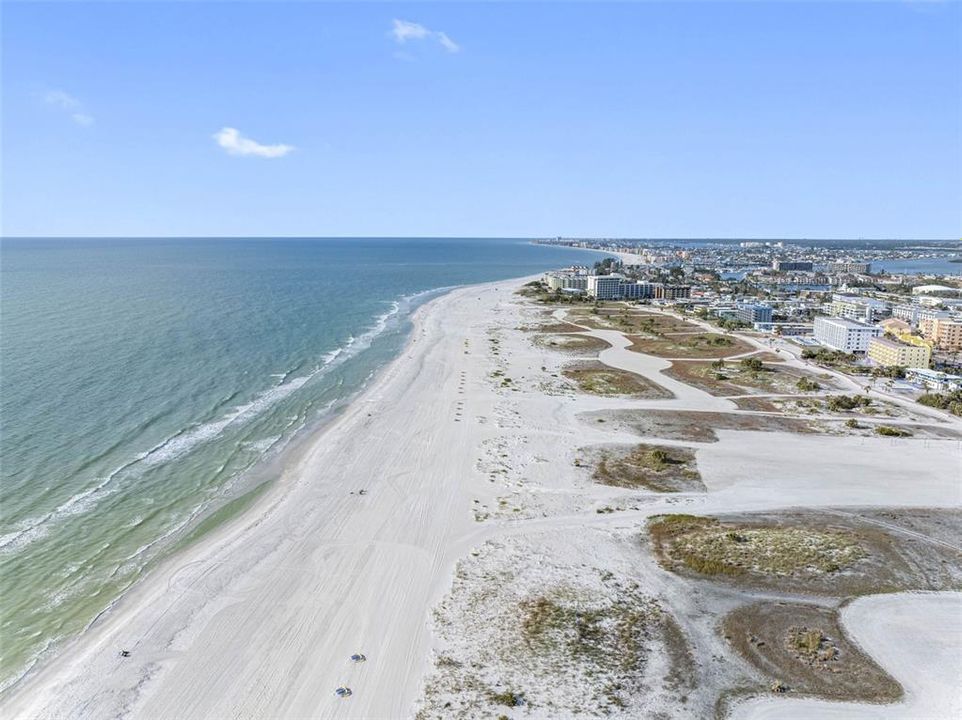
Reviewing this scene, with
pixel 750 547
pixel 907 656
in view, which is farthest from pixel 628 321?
pixel 907 656

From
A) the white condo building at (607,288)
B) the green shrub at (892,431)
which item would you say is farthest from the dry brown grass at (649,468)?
the white condo building at (607,288)

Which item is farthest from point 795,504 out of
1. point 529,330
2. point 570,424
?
point 529,330

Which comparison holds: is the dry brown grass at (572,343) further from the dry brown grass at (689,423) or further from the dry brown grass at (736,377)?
the dry brown grass at (689,423)

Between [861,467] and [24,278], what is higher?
[24,278]

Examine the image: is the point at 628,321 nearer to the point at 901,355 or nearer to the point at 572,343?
the point at 572,343

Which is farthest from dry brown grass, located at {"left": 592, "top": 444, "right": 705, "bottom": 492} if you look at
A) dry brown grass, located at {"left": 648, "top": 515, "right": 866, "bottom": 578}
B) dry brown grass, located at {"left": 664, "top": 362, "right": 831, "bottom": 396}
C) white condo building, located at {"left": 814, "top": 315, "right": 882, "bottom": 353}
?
white condo building, located at {"left": 814, "top": 315, "right": 882, "bottom": 353}

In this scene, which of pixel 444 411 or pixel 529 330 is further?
pixel 529 330

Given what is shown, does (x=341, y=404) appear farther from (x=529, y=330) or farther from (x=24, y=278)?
(x=24, y=278)
